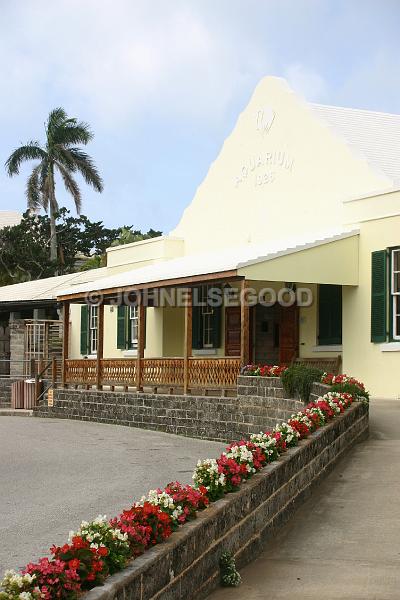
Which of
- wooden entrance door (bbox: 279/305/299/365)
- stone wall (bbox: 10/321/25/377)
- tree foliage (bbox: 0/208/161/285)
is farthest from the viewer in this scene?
tree foliage (bbox: 0/208/161/285)

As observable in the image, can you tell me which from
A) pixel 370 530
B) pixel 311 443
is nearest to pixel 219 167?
pixel 311 443

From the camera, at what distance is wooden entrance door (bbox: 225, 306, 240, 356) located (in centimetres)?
2338

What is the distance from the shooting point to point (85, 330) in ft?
96.5

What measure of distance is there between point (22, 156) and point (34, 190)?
1.64 metres

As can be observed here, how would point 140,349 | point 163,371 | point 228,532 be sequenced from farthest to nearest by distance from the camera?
point 140,349
point 163,371
point 228,532

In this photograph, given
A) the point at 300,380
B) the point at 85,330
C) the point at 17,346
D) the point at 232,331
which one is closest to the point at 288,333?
the point at 232,331

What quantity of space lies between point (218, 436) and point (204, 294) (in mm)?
6654

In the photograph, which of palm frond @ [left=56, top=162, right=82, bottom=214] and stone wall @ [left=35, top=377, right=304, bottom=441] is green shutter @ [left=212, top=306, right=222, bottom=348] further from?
palm frond @ [left=56, top=162, right=82, bottom=214]

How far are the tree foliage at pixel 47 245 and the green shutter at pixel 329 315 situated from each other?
21.5 metres

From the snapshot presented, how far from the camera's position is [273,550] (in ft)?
25.9

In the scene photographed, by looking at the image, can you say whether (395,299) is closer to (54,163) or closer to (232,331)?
(232,331)

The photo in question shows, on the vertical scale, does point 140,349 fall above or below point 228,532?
above

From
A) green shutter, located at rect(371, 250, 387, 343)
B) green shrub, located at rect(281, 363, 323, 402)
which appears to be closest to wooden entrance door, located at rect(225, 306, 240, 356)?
green shutter, located at rect(371, 250, 387, 343)

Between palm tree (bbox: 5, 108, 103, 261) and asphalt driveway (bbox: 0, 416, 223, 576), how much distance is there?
25246mm
